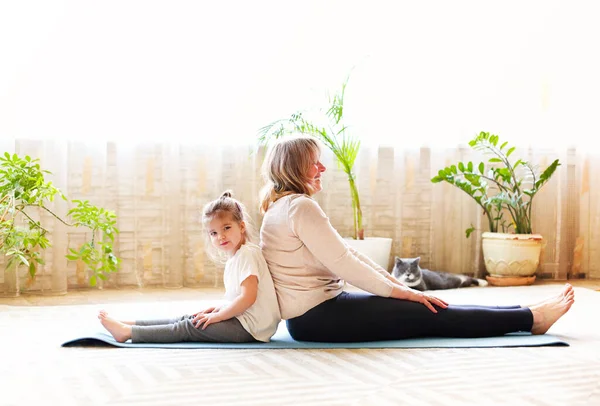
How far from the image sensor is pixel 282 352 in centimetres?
204

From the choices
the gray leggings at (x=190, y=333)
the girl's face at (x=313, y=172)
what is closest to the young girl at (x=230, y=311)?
the gray leggings at (x=190, y=333)

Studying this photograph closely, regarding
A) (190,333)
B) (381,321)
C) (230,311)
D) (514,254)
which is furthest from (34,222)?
(514,254)

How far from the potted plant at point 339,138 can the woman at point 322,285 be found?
1.37 m

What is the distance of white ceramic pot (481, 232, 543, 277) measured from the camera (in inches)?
149

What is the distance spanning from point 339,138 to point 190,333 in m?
1.82

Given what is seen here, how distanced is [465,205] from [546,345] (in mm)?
1973

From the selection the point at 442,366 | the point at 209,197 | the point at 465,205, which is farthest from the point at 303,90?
the point at 442,366

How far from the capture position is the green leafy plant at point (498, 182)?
382cm

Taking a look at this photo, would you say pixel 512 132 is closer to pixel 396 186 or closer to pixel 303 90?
pixel 396 186

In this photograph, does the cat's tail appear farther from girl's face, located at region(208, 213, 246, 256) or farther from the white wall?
girl's face, located at region(208, 213, 246, 256)

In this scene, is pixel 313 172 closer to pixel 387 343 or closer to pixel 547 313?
pixel 387 343

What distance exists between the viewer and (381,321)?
84.5 inches

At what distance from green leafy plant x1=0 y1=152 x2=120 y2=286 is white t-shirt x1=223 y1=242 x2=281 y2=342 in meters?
1.12

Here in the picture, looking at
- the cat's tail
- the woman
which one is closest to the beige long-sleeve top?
the woman
